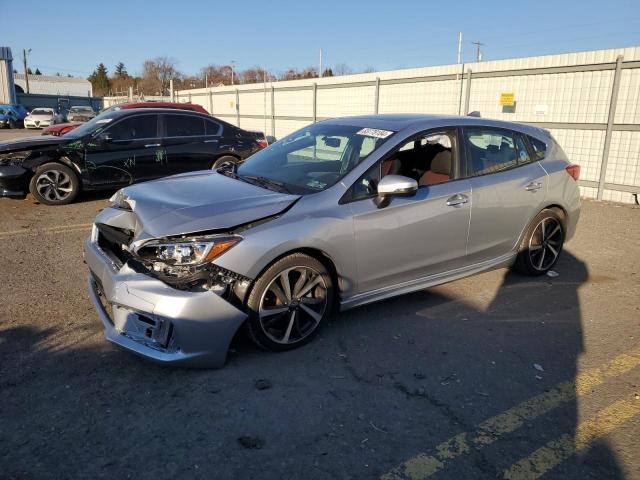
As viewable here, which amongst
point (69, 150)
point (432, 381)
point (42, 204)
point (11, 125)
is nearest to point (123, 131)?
point (69, 150)

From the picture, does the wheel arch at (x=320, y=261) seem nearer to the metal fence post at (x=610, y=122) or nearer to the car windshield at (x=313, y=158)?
the car windshield at (x=313, y=158)

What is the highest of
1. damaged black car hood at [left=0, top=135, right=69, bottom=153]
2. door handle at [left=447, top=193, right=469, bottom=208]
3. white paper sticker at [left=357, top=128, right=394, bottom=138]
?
white paper sticker at [left=357, top=128, right=394, bottom=138]

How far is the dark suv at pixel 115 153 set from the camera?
27.0 ft

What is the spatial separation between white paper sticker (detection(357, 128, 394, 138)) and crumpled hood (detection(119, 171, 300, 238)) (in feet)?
3.33

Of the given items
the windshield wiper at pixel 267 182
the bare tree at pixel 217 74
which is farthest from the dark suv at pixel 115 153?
the bare tree at pixel 217 74

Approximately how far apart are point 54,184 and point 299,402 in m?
7.13

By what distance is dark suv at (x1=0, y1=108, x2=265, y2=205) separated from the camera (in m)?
8.23

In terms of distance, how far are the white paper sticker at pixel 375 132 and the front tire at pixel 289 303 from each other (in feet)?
4.25

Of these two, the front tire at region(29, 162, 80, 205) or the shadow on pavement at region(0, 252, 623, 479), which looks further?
the front tire at region(29, 162, 80, 205)

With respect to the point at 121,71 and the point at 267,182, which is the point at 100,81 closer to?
the point at 121,71

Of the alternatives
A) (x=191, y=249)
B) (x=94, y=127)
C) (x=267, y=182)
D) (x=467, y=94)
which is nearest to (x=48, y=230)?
(x=94, y=127)

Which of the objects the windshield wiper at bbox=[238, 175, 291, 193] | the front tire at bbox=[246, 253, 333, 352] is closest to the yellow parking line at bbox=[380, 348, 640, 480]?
the front tire at bbox=[246, 253, 333, 352]

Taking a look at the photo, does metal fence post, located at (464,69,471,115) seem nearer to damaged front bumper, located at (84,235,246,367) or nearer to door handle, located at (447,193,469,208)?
door handle, located at (447,193,469,208)

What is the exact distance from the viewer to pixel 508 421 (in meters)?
2.99
